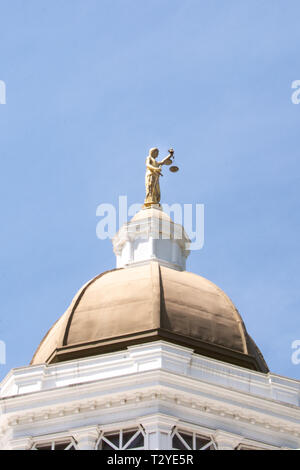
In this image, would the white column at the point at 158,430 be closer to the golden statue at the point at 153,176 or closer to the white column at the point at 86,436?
the white column at the point at 86,436

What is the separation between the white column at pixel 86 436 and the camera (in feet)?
185

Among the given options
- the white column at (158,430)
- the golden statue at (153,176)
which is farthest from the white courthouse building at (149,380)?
the golden statue at (153,176)

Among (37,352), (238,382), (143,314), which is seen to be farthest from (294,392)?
(37,352)

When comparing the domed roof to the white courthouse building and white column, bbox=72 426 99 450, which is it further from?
white column, bbox=72 426 99 450

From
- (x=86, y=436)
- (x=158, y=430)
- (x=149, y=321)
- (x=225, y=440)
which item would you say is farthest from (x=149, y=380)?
(x=149, y=321)

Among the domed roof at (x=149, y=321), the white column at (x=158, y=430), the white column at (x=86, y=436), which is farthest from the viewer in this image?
the domed roof at (x=149, y=321)

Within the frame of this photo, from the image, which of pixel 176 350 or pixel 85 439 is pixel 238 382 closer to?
pixel 176 350

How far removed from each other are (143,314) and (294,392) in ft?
20.5

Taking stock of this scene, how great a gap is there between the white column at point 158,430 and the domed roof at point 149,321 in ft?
13.4

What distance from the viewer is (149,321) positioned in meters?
60.4

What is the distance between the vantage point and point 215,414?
188 ft

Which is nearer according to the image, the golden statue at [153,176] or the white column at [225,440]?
the white column at [225,440]

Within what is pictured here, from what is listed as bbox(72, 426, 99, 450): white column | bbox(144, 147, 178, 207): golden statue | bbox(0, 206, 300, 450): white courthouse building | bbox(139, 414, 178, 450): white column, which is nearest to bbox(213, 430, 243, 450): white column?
bbox(0, 206, 300, 450): white courthouse building

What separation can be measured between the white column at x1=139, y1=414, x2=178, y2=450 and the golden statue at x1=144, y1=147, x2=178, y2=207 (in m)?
15.2
